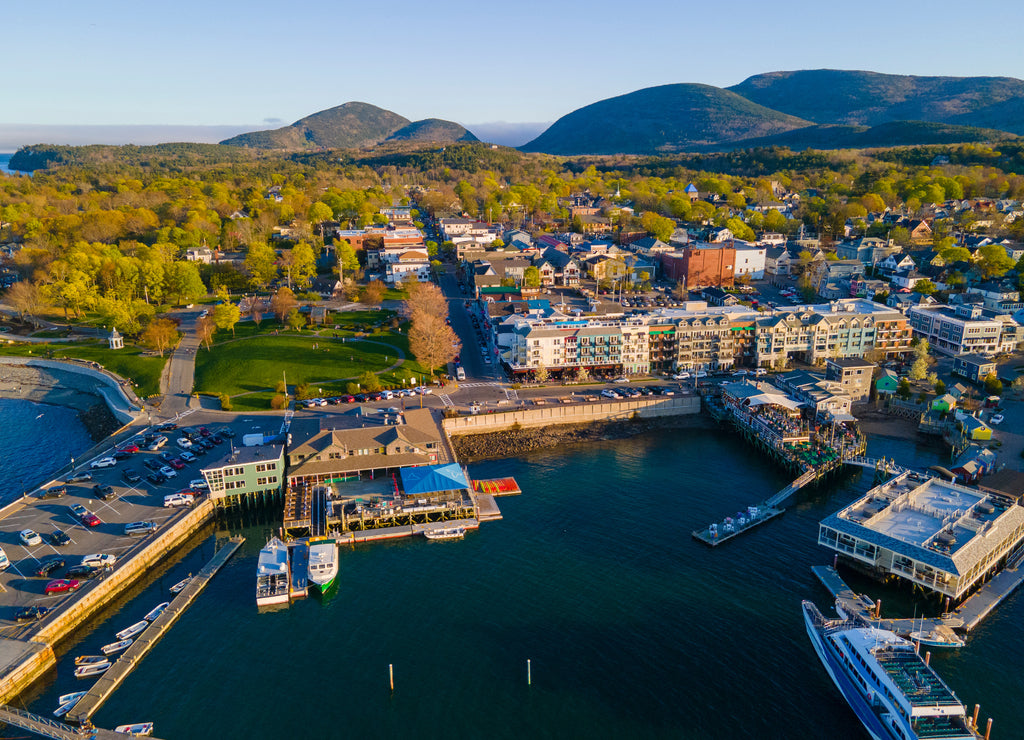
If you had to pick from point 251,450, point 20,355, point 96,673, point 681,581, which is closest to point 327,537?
point 251,450

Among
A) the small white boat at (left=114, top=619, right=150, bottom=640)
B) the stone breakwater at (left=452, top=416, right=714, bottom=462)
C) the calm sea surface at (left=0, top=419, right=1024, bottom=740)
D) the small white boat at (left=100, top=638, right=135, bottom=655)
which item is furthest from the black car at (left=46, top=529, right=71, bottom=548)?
the stone breakwater at (left=452, top=416, right=714, bottom=462)

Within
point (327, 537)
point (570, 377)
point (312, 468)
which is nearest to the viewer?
point (327, 537)

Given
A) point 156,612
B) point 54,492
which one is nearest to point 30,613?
point 156,612

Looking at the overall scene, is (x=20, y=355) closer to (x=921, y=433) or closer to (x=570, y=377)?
(x=570, y=377)

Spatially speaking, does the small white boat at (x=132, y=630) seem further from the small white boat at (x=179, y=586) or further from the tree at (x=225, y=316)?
the tree at (x=225, y=316)

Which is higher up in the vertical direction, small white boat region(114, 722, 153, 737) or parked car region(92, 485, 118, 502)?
parked car region(92, 485, 118, 502)

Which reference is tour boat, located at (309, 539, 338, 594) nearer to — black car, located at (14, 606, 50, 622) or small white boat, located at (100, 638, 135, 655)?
small white boat, located at (100, 638, 135, 655)

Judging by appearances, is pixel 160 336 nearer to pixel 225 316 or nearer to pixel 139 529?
pixel 225 316
